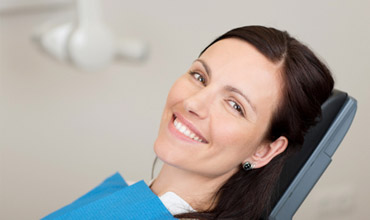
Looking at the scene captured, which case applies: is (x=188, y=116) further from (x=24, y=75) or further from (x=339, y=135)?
(x=24, y=75)

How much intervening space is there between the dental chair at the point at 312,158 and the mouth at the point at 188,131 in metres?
0.21

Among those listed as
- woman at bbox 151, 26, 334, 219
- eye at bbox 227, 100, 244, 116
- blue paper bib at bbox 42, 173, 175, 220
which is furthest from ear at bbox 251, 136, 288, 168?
blue paper bib at bbox 42, 173, 175, 220

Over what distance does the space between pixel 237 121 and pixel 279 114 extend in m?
0.10

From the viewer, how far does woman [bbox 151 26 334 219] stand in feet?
2.99

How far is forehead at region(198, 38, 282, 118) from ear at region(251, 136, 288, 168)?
0.09 meters

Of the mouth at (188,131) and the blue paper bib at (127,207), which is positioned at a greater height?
the mouth at (188,131)

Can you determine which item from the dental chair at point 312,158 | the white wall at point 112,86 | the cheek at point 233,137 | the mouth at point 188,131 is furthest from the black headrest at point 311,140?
the white wall at point 112,86

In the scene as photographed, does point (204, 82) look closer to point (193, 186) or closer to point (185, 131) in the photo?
point (185, 131)

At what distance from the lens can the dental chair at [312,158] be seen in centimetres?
98

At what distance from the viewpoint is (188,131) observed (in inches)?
36.2

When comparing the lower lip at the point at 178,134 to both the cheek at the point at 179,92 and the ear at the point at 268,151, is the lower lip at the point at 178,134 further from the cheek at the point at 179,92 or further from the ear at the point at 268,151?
the ear at the point at 268,151

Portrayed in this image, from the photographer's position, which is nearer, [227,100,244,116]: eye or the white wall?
[227,100,244,116]: eye

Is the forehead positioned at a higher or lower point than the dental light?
higher

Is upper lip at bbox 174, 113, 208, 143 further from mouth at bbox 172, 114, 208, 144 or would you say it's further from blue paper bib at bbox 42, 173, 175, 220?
blue paper bib at bbox 42, 173, 175, 220
